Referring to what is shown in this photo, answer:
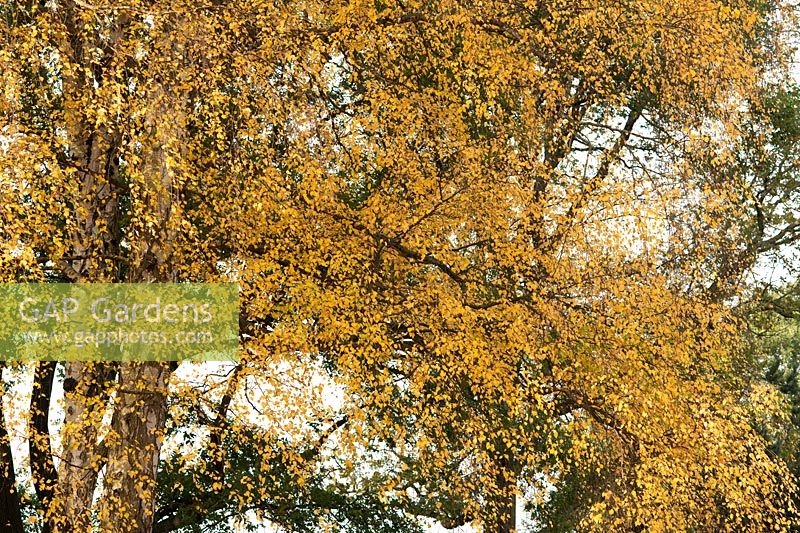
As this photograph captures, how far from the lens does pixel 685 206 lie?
11.0 meters

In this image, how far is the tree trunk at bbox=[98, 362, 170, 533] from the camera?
8.49m

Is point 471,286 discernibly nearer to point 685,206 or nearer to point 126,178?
point 685,206

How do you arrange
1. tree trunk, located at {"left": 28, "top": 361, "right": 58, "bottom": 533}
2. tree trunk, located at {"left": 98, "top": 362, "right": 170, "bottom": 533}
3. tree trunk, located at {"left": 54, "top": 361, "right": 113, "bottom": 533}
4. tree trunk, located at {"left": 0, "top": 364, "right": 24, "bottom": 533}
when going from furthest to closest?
1. tree trunk, located at {"left": 0, "top": 364, "right": 24, "bottom": 533}
2. tree trunk, located at {"left": 28, "top": 361, "right": 58, "bottom": 533}
3. tree trunk, located at {"left": 54, "top": 361, "right": 113, "bottom": 533}
4. tree trunk, located at {"left": 98, "top": 362, "right": 170, "bottom": 533}

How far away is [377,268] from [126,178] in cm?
282

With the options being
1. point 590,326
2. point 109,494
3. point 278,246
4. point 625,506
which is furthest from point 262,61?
point 625,506

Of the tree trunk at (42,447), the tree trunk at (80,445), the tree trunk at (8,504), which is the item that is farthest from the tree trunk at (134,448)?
Answer: the tree trunk at (8,504)

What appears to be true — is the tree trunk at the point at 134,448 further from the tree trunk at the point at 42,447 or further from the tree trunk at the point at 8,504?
the tree trunk at the point at 8,504

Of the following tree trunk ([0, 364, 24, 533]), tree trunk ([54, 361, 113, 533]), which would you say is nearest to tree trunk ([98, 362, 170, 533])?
tree trunk ([54, 361, 113, 533])

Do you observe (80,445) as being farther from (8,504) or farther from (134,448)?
(8,504)

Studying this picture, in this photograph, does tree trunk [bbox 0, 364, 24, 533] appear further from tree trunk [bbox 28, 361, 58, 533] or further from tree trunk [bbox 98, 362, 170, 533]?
tree trunk [bbox 98, 362, 170, 533]

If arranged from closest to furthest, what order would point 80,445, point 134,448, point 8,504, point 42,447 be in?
point 134,448 → point 42,447 → point 80,445 → point 8,504

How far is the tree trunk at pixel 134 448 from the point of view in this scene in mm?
8492

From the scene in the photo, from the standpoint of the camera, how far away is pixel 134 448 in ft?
28.4

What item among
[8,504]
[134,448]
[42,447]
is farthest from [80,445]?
[8,504]
